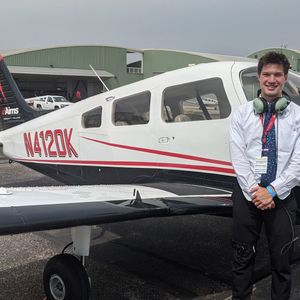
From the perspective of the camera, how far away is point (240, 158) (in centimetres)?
277

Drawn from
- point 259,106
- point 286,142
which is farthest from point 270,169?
point 259,106

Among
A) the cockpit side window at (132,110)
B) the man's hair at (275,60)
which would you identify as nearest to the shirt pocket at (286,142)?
the man's hair at (275,60)

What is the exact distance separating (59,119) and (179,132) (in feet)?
6.80

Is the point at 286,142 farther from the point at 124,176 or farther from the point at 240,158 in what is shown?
the point at 124,176

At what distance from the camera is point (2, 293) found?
12.2ft

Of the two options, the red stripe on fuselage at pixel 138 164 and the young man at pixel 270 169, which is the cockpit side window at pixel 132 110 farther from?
the young man at pixel 270 169

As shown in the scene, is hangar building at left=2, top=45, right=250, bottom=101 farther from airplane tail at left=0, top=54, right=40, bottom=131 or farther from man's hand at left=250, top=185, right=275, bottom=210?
man's hand at left=250, top=185, right=275, bottom=210

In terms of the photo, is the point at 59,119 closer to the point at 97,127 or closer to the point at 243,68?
the point at 97,127

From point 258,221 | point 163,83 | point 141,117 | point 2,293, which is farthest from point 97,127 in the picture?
point 258,221

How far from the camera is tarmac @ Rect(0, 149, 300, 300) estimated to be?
3.81m

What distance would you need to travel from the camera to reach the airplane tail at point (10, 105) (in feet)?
24.3

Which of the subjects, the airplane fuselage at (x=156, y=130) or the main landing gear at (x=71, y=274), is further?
the airplane fuselage at (x=156, y=130)

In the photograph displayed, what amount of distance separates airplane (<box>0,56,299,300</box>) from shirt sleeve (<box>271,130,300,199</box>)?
1.01m

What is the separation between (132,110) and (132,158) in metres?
0.54
